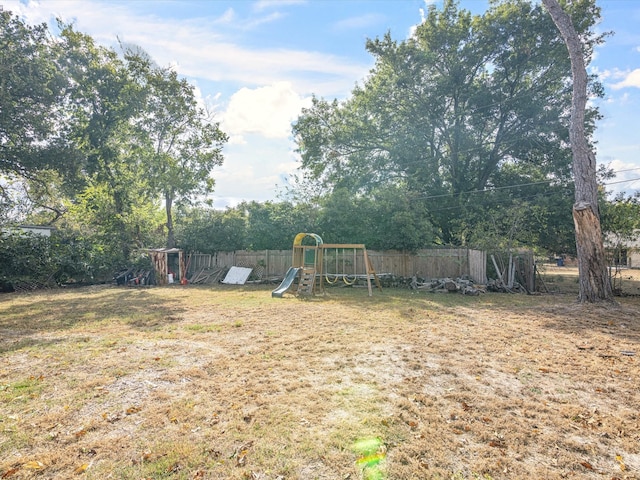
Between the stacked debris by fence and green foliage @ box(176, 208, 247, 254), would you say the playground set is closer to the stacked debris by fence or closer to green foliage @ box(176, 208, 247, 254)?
the stacked debris by fence

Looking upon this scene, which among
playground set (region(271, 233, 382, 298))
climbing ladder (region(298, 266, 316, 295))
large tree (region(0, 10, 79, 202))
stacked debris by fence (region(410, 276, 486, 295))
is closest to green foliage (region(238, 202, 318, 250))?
playground set (region(271, 233, 382, 298))

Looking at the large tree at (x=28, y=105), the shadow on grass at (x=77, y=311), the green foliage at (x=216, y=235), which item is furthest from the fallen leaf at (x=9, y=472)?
the green foliage at (x=216, y=235)

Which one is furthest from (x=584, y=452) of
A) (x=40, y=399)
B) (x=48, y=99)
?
(x=48, y=99)

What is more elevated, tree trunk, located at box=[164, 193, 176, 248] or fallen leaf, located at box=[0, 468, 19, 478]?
tree trunk, located at box=[164, 193, 176, 248]

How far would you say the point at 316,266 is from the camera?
12688 mm

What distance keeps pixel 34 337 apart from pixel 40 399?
3.34 meters

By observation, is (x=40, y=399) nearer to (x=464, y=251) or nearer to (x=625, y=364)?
(x=625, y=364)

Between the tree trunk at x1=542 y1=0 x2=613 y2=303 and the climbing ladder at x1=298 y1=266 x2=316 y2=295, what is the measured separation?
787 cm

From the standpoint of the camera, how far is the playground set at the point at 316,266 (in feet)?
39.2

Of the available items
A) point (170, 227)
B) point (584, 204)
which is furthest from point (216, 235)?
point (584, 204)

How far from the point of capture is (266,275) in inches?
650

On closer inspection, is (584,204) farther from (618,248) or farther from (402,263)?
(402,263)

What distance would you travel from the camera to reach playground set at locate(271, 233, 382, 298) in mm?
11938

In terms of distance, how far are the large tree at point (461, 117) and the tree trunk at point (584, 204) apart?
6440 millimetres
